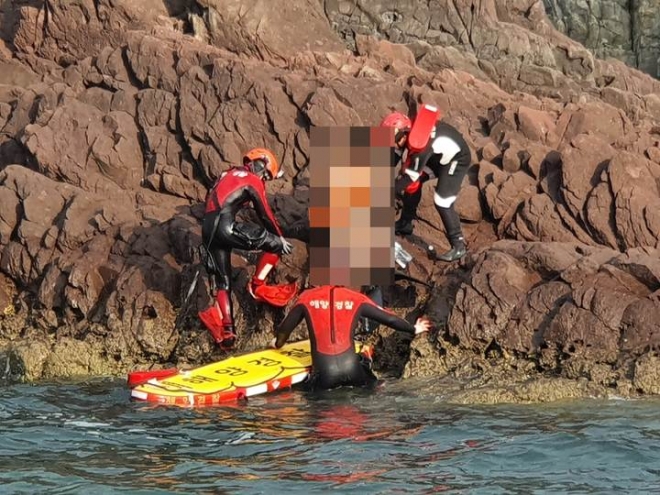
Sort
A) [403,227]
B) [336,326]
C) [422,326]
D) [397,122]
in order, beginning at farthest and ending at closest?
[403,227], [397,122], [422,326], [336,326]

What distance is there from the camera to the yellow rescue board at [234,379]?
35.3ft

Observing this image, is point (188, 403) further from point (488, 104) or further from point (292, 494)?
point (488, 104)

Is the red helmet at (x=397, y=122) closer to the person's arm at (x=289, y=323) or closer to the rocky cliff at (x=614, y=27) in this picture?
the person's arm at (x=289, y=323)

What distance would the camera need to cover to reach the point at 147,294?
1311cm

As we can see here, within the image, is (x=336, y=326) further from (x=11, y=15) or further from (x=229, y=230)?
(x=11, y=15)

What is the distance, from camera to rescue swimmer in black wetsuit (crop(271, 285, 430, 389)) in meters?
10.8

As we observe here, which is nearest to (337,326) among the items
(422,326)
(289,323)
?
(289,323)

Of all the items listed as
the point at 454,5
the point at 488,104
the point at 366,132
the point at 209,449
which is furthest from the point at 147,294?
the point at 454,5

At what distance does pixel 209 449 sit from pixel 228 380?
2106 millimetres

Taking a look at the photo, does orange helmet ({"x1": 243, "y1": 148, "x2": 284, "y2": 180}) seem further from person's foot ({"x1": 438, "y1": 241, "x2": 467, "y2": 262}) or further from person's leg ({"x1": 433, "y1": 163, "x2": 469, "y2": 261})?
person's foot ({"x1": 438, "y1": 241, "x2": 467, "y2": 262})

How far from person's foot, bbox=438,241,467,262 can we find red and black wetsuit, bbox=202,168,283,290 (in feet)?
5.52

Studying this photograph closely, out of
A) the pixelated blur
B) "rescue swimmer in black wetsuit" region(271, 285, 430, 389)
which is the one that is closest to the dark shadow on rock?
the pixelated blur

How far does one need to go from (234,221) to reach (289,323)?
5.46 feet

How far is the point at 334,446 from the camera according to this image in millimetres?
8969
